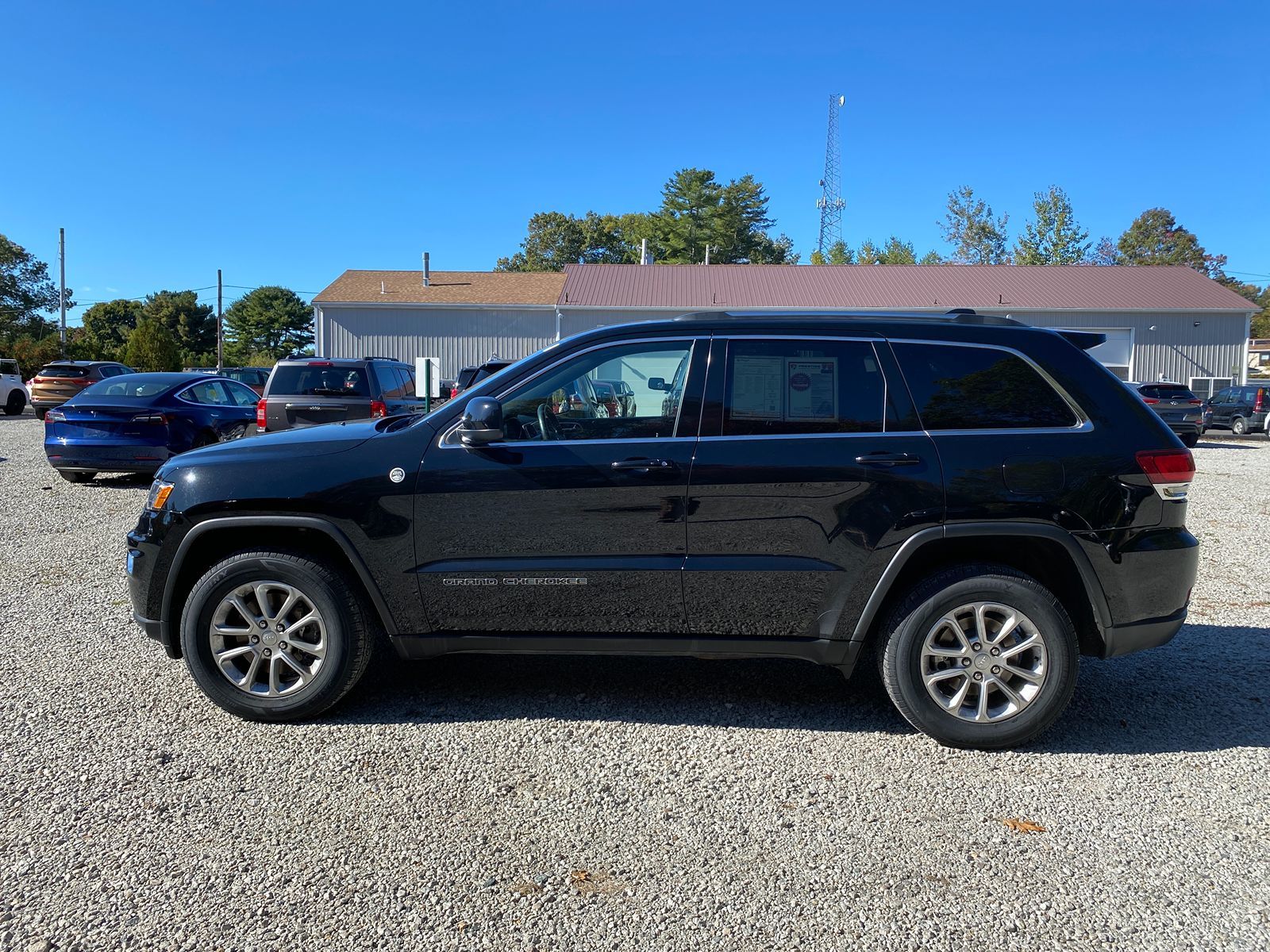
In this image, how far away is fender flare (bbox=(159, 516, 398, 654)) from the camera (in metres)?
3.89

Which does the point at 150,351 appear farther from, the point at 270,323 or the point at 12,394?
the point at 270,323

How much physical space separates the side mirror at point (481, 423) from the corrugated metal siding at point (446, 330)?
93.3 ft

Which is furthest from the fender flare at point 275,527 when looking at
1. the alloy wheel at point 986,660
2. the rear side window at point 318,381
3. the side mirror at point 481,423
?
the rear side window at point 318,381

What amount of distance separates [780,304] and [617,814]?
101 feet

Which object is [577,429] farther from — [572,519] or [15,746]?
[15,746]

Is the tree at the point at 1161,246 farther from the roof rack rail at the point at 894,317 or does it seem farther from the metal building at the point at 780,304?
the roof rack rail at the point at 894,317

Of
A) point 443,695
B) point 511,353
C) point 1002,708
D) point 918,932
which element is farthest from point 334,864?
point 511,353

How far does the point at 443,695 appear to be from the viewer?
4.43 meters

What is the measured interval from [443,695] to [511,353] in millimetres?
28182

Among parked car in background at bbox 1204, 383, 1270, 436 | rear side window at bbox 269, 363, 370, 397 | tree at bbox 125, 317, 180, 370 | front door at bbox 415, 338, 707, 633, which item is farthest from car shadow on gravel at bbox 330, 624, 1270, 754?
tree at bbox 125, 317, 180, 370

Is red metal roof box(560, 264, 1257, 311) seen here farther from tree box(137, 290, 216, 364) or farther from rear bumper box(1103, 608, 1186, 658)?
tree box(137, 290, 216, 364)

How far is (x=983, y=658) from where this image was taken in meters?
3.82

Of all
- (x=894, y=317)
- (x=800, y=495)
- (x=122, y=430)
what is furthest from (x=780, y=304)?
(x=800, y=495)

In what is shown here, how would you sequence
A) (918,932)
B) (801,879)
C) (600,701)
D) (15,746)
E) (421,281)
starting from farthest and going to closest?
(421,281)
(600,701)
(15,746)
(801,879)
(918,932)
